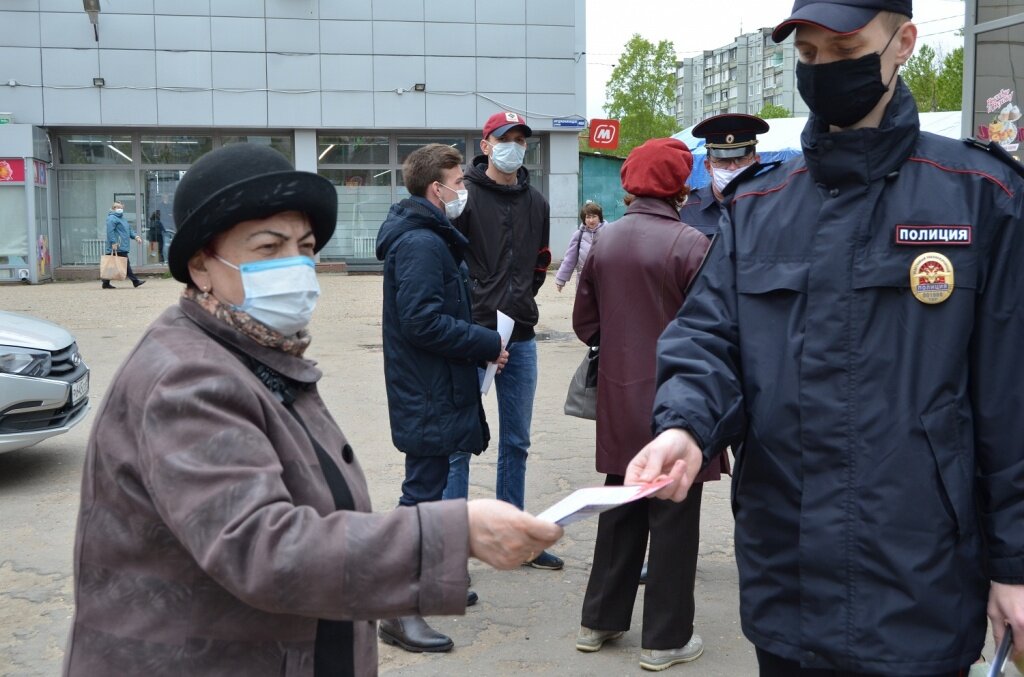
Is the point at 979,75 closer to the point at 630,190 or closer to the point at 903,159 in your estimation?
the point at 630,190

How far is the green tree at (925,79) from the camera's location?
1425 inches

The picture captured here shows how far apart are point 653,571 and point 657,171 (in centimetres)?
173

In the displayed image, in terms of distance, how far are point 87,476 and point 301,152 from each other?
26694 mm

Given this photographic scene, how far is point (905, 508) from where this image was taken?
7.29 ft

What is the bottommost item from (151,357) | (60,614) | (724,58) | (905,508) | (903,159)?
(60,614)

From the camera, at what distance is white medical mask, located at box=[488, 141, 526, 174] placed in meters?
6.03

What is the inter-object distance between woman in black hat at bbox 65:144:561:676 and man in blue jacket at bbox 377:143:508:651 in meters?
2.42

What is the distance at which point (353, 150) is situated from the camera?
93.4ft

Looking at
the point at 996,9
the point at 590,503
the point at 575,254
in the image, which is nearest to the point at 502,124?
the point at 996,9

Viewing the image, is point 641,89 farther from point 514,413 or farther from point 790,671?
point 790,671

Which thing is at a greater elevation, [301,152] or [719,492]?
[301,152]

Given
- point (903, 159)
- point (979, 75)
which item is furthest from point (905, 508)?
point (979, 75)

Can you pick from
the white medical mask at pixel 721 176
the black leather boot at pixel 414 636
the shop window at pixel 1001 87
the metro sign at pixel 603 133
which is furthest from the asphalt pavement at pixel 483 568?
the metro sign at pixel 603 133

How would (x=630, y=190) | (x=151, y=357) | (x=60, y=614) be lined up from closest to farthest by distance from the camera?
(x=151, y=357)
(x=630, y=190)
(x=60, y=614)
